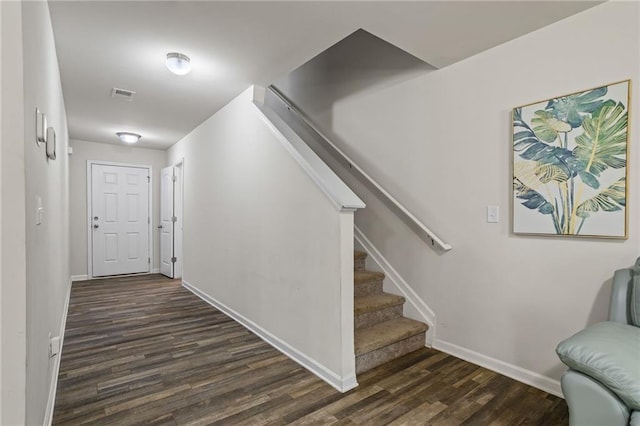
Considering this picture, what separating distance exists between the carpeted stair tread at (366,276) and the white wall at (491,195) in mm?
215

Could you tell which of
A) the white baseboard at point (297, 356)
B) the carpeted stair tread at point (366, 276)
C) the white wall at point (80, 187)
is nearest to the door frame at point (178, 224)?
the white wall at point (80, 187)

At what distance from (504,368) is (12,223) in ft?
8.85

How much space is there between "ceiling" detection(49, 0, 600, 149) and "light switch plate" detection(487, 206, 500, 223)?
43.4 inches

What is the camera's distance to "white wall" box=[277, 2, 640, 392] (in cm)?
183

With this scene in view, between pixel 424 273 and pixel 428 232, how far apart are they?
39cm

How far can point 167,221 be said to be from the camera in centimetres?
573

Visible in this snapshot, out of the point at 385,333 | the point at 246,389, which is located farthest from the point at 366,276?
the point at 246,389

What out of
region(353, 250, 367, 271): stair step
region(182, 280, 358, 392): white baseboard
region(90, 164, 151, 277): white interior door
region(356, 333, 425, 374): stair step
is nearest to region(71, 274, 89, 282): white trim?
region(90, 164, 151, 277): white interior door

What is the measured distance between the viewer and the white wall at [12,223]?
983 mm

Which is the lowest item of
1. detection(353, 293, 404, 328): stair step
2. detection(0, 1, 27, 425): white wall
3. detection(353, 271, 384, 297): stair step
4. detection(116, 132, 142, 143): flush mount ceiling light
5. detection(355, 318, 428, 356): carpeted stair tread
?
detection(355, 318, 428, 356): carpeted stair tread

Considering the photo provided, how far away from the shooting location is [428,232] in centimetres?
254

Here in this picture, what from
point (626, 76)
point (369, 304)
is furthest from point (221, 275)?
point (626, 76)

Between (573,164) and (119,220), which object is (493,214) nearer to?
(573,164)

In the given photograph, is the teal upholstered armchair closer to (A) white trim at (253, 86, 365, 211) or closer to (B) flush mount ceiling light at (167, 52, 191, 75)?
(A) white trim at (253, 86, 365, 211)
